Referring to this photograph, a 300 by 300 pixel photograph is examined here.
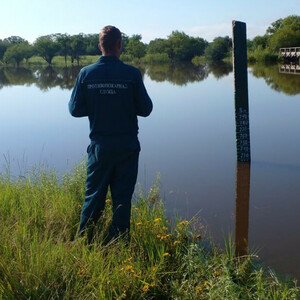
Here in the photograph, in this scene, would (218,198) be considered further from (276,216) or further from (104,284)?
(104,284)

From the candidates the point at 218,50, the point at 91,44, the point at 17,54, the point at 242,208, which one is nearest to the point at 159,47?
the point at 91,44

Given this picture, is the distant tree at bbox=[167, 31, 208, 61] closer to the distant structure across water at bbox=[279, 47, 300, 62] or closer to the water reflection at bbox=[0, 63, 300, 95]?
the water reflection at bbox=[0, 63, 300, 95]

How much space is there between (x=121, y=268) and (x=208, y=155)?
5.07m

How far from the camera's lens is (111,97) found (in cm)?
303

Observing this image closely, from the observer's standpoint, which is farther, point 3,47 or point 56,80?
point 3,47

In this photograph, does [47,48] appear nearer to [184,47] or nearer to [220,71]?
[184,47]

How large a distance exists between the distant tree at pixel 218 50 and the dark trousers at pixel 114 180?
2187 inches

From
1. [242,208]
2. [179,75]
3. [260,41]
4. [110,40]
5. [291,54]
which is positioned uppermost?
[260,41]

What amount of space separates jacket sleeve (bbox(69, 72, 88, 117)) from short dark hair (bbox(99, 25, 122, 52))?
0.31 metres

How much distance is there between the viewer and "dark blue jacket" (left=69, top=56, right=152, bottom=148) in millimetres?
3008

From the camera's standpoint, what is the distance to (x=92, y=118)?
10.3ft

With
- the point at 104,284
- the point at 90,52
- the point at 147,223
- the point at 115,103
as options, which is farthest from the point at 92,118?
the point at 90,52

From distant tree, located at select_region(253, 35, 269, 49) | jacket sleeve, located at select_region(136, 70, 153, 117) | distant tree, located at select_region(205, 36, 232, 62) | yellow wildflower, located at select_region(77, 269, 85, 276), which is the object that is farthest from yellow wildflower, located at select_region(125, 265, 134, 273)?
distant tree, located at select_region(253, 35, 269, 49)

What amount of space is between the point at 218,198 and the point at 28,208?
105 inches
